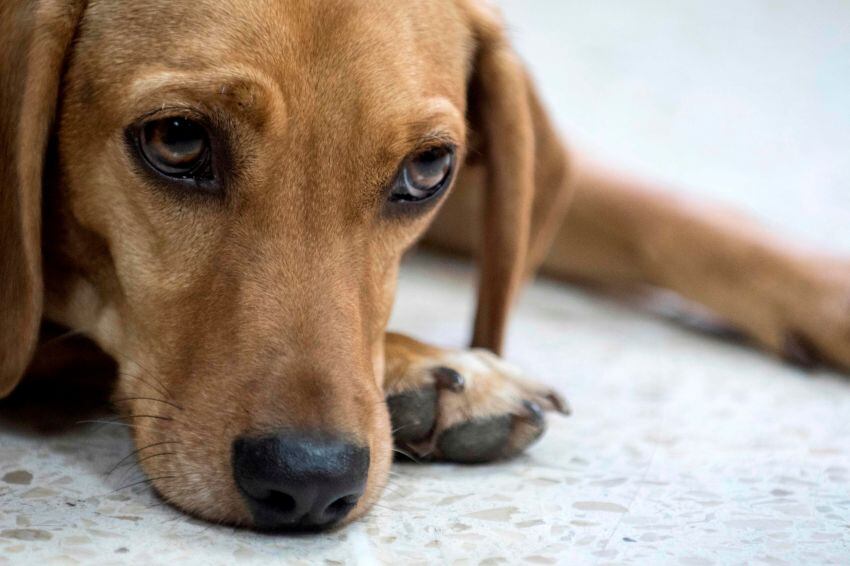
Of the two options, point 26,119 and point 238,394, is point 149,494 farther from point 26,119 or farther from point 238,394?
point 26,119

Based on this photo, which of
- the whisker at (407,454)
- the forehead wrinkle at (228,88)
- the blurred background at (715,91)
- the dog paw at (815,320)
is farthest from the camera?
the blurred background at (715,91)

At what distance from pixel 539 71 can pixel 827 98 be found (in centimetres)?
152

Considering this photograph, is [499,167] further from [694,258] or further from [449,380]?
[694,258]

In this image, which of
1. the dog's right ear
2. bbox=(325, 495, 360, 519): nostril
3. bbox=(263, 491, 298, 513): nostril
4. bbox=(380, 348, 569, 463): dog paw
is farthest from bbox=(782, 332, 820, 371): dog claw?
the dog's right ear

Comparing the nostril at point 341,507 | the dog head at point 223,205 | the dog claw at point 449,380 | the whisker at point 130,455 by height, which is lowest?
the whisker at point 130,455

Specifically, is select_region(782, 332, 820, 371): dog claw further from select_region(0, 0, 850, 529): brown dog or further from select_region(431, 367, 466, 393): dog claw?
select_region(431, 367, 466, 393): dog claw

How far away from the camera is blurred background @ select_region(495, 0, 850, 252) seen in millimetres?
5496

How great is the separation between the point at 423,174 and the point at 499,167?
53cm

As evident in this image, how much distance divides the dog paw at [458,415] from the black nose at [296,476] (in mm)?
403

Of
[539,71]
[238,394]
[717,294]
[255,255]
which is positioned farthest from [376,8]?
[539,71]

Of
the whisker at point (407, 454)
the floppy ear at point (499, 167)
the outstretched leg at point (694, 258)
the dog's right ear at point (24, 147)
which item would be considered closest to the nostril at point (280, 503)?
the whisker at point (407, 454)

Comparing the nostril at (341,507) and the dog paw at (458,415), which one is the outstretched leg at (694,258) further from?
the nostril at (341,507)

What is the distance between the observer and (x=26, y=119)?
7.64 feet

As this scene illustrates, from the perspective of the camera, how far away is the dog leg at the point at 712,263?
3584 millimetres
